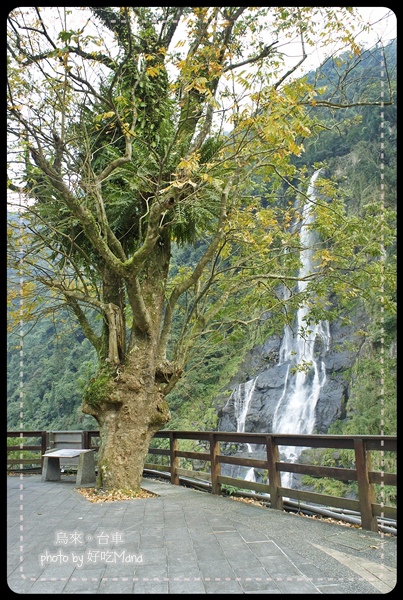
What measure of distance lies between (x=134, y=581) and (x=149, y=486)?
4.26 m

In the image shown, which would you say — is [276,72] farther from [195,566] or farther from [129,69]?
[195,566]

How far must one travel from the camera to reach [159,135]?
658 centimetres

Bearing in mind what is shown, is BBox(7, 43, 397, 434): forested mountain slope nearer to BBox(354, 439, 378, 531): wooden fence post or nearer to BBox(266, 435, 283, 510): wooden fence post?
BBox(266, 435, 283, 510): wooden fence post

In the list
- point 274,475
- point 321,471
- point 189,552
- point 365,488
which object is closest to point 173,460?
point 274,475

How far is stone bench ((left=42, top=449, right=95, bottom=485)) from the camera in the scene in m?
7.06

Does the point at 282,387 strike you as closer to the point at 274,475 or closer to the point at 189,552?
the point at 274,475

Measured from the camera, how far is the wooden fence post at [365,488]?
→ 4.05 meters

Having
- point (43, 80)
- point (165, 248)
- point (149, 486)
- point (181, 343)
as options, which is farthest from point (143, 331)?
point (43, 80)

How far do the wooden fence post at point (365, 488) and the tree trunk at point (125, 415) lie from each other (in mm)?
2986

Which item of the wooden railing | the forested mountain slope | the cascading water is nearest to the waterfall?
the cascading water

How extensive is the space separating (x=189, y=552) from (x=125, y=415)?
304 cm

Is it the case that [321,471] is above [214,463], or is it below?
above

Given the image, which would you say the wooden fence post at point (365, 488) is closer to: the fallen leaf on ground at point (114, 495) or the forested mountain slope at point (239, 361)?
the fallen leaf on ground at point (114, 495)

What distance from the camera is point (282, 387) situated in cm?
1783
